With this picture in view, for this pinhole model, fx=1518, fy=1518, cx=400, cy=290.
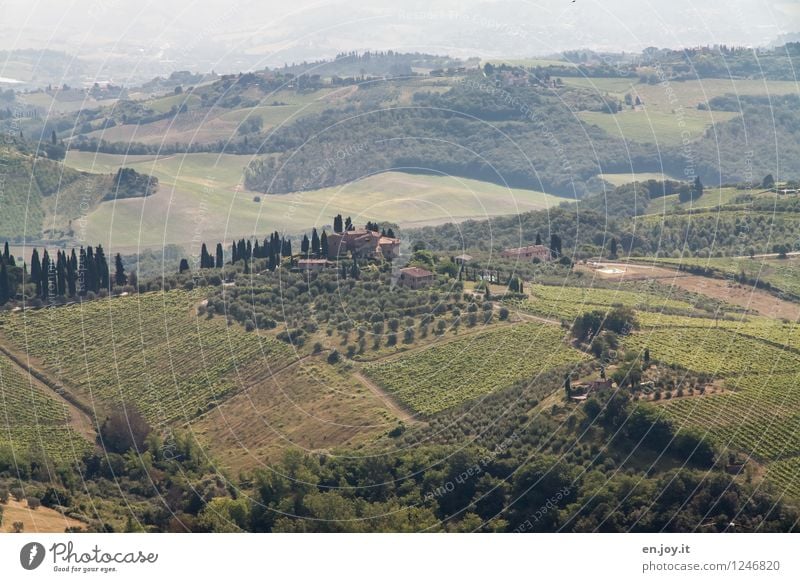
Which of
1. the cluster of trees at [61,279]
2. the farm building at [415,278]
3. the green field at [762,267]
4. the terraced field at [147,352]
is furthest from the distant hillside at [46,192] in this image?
the green field at [762,267]

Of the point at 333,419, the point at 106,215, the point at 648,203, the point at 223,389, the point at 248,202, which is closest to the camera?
the point at 333,419

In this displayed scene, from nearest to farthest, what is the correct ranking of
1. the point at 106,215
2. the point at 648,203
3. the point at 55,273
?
the point at 55,273 < the point at 648,203 < the point at 106,215

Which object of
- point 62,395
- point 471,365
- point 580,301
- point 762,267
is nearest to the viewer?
point 471,365

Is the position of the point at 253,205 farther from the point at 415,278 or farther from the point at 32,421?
the point at 32,421

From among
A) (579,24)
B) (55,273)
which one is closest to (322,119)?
(579,24)

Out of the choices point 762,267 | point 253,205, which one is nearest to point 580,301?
point 762,267

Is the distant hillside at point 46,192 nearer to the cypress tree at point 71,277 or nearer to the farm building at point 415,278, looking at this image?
the cypress tree at point 71,277

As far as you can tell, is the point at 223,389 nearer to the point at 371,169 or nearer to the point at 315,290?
the point at 315,290
